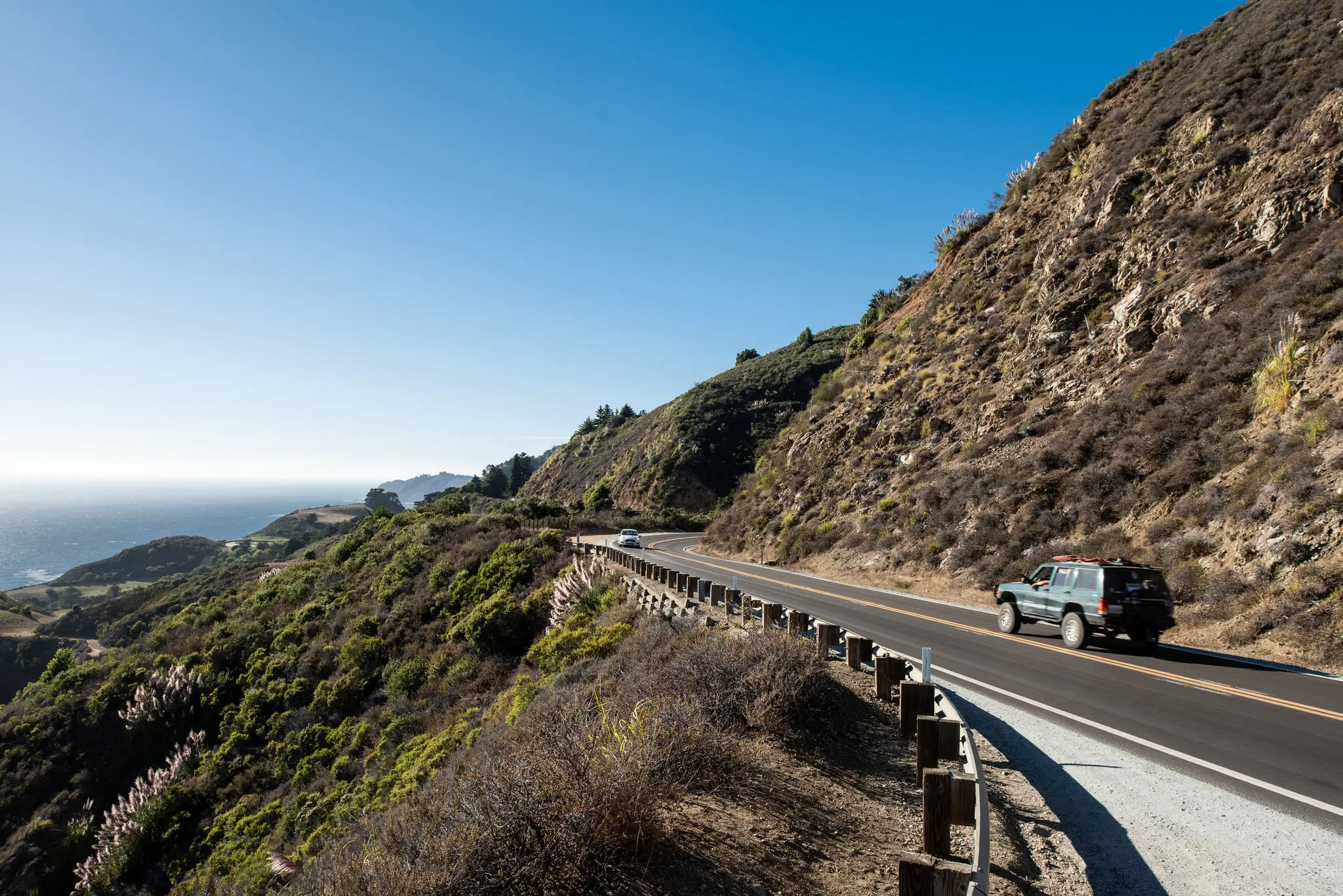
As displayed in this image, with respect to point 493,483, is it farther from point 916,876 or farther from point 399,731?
point 916,876

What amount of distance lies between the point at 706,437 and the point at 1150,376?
A: 45141 mm

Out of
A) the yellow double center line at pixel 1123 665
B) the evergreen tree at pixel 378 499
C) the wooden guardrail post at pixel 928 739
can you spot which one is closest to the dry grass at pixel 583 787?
the wooden guardrail post at pixel 928 739

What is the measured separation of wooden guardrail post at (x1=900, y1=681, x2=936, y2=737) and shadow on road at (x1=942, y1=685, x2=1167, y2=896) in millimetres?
1085

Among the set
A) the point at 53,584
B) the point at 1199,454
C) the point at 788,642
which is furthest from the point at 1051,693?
the point at 53,584

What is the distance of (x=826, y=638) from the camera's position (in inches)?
371

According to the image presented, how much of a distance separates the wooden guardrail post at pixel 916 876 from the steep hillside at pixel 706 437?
182 feet

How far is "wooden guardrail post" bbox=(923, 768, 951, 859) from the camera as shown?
12.3ft

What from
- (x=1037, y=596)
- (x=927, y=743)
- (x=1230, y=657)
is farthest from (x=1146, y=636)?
(x=927, y=743)

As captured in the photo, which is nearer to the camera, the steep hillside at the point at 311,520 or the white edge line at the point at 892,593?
the white edge line at the point at 892,593

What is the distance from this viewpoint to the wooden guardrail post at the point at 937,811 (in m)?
3.76

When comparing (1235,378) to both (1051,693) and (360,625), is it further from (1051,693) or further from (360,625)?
(360,625)

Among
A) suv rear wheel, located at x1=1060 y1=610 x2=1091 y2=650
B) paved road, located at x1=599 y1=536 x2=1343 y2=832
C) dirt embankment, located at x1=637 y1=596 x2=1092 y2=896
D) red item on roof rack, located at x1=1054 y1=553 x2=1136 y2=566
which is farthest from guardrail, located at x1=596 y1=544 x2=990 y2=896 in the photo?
red item on roof rack, located at x1=1054 y1=553 x2=1136 y2=566

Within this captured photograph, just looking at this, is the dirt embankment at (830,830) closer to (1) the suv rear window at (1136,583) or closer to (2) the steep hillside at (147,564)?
(1) the suv rear window at (1136,583)

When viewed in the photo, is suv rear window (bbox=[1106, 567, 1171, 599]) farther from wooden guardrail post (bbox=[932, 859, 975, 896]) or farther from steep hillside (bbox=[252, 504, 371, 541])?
steep hillside (bbox=[252, 504, 371, 541])
